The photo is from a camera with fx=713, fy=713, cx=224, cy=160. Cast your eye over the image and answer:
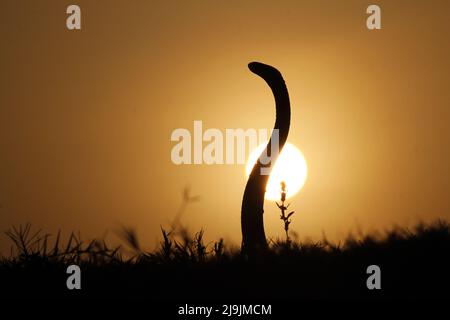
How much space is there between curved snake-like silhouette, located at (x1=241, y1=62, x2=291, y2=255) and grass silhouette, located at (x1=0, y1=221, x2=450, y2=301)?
0.33m

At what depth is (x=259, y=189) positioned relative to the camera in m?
7.06

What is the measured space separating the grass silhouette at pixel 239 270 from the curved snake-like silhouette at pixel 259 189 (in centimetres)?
33

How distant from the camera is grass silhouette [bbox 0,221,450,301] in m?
4.92

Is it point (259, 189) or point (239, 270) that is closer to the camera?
point (239, 270)

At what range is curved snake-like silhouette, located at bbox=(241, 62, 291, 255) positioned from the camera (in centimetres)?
688

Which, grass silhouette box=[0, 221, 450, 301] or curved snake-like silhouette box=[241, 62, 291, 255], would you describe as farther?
curved snake-like silhouette box=[241, 62, 291, 255]

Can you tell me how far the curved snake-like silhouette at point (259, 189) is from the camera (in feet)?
22.6

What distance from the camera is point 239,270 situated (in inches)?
209

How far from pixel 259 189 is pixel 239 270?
1837 mm
